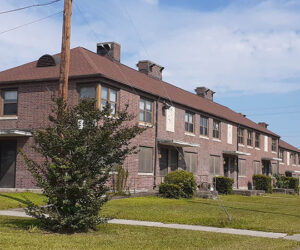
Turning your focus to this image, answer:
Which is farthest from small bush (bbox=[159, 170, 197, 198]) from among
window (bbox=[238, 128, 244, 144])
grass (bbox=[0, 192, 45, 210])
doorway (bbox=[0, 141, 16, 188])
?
window (bbox=[238, 128, 244, 144])

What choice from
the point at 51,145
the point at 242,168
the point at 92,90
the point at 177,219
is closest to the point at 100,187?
the point at 51,145

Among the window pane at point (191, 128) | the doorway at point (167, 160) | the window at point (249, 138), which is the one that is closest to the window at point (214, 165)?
the window pane at point (191, 128)

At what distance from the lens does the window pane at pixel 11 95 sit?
2494 centimetres

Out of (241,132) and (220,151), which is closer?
(220,151)

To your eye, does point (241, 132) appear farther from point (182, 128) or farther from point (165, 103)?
point (165, 103)

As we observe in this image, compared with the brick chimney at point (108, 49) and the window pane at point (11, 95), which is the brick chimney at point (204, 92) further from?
the window pane at point (11, 95)

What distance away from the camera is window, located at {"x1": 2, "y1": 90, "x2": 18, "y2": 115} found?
24.8 metres

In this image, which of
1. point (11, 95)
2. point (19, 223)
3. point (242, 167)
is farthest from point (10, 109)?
point (242, 167)

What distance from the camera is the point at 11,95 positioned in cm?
2506

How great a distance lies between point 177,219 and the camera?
15023mm

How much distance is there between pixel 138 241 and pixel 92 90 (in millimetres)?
13776

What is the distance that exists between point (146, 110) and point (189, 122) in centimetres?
579

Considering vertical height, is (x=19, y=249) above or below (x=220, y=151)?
below

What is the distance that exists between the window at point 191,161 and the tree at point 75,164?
65.6ft
